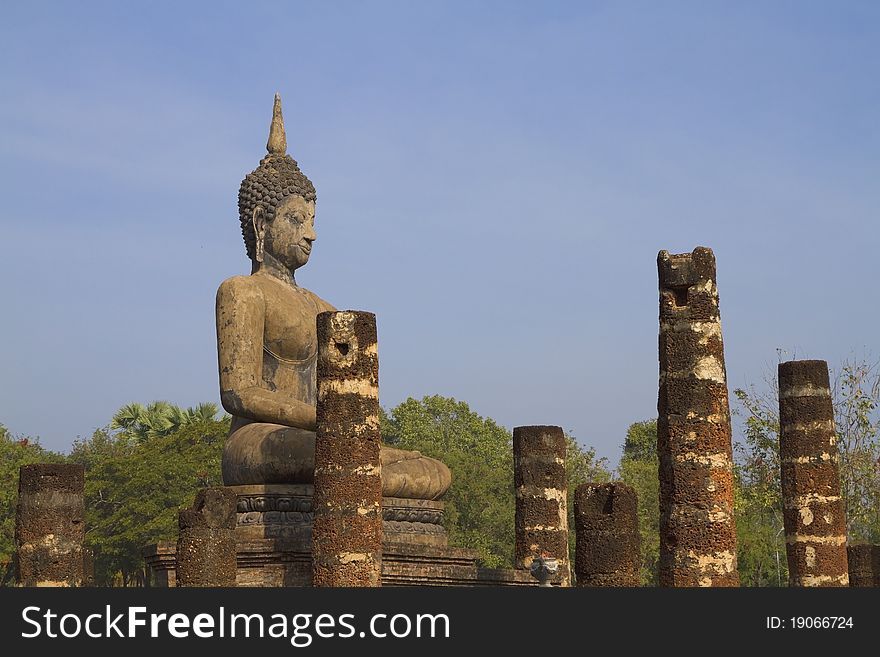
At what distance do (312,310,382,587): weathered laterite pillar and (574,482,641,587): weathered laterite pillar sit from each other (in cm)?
259

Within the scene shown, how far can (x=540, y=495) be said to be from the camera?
19.3 metres

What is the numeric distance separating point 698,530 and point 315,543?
3.89m

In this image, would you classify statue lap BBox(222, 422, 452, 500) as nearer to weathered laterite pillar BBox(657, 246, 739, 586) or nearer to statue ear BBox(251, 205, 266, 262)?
statue ear BBox(251, 205, 266, 262)

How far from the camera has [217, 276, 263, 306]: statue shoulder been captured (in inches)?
640

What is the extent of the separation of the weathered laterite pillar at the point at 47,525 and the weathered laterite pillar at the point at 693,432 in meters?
6.54

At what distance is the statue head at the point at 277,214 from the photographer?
17219mm

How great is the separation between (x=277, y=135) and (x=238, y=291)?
258cm

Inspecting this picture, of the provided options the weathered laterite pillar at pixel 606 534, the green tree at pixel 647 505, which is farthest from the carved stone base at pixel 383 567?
the green tree at pixel 647 505

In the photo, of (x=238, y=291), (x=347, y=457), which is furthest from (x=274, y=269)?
(x=347, y=457)

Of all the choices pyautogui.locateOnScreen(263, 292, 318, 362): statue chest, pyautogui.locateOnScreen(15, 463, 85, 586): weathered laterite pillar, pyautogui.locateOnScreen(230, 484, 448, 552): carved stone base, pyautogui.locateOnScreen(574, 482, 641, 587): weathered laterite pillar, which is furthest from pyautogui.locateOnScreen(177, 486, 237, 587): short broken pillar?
pyautogui.locateOnScreen(574, 482, 641, 587): weathered laterite pillar

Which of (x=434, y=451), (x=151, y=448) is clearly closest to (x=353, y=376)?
(x=151, y=448)

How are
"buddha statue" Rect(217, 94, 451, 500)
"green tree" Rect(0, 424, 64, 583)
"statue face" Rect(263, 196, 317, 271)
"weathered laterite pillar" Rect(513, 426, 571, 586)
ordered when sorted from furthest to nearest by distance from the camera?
"green tree" Rect(0, 424, 64, 583)
"weathered laterite pillar" Rect(513, 426, 571, 586)
"statue face" Rect(263, 196, 317, 271)
"buddha statue" Rect(217, 94, 451, 500)

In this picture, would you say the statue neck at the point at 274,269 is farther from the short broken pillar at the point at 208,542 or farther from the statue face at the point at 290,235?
the short broken pillar at the point at 208,542

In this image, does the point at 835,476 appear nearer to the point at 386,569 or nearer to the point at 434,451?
the point at 386,569
